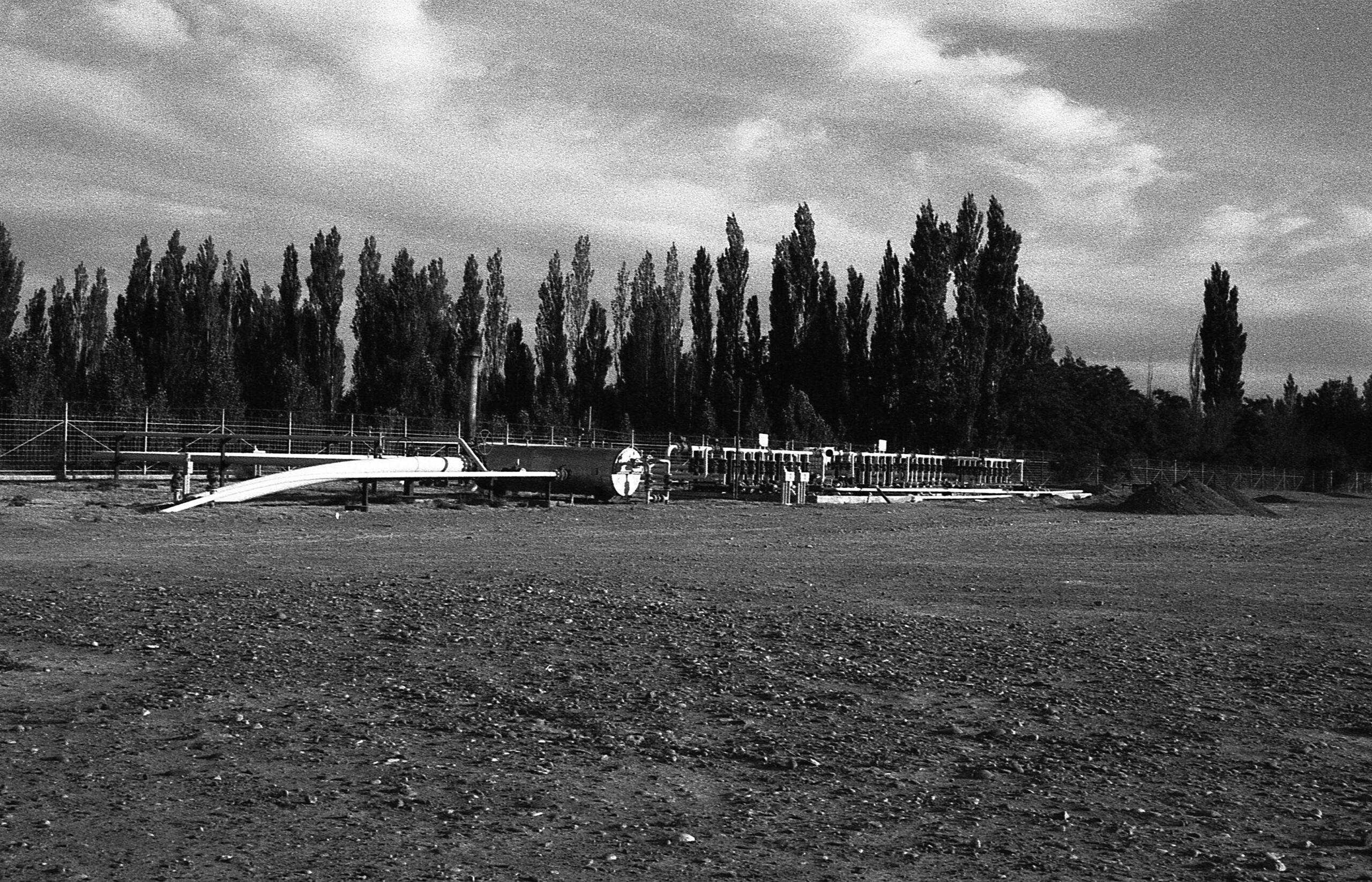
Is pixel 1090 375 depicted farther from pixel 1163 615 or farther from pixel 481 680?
pixel 481 680

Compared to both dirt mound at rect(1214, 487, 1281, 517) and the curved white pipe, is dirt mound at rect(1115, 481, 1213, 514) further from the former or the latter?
the curved white pipe

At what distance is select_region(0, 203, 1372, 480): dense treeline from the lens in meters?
47.8

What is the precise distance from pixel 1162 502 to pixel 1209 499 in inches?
60.6

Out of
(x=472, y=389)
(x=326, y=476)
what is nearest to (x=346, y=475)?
(x=326, y=476)

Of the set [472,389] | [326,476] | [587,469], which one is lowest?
[326,476]

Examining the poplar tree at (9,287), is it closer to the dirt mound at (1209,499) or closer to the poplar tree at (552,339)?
the poplar tree at (552,339)

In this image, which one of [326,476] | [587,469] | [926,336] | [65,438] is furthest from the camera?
[926,336]

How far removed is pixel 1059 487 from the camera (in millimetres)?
55938

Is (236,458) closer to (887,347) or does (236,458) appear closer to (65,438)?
(65,438)

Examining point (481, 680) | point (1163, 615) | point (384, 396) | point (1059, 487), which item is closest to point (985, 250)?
point (1059, 487)

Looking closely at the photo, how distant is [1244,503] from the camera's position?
121 ft

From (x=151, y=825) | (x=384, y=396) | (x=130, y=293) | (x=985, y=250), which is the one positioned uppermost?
(x=985, y=250)

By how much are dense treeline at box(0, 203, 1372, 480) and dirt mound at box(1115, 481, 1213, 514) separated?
17.2 meters

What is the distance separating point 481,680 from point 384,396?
4356 centimetres
